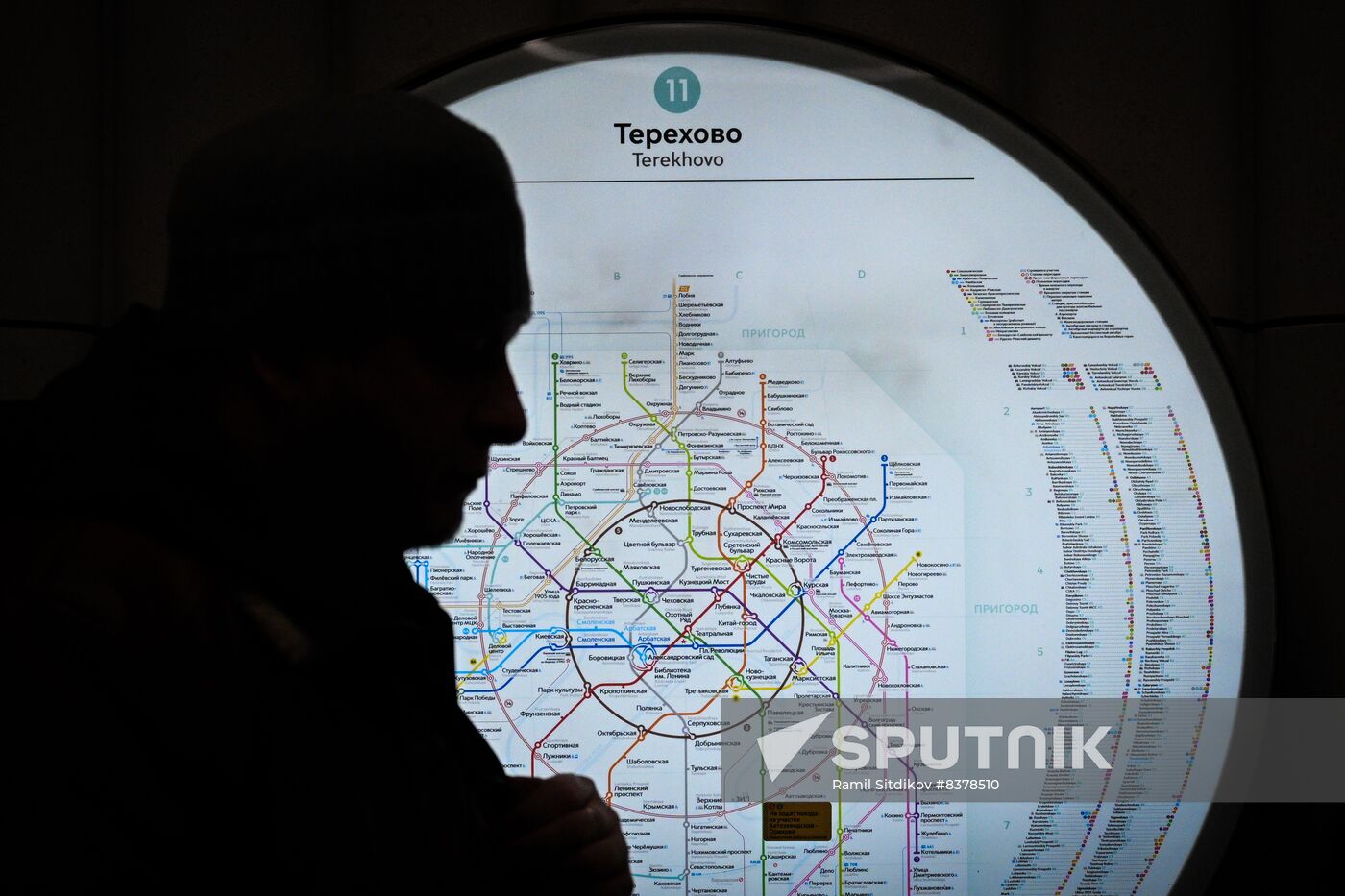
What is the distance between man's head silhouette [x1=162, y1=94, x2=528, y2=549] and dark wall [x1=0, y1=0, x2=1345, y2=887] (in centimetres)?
64

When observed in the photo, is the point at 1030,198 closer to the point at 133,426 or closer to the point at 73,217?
the point at 133,426

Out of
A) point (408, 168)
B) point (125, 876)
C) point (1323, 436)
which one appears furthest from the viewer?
point (1323, 436)

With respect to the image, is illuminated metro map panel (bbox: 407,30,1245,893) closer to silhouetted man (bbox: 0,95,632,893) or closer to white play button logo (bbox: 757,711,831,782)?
white play button logo (bbox: 757,711,831,782)

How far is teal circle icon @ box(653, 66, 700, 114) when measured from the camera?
96cm

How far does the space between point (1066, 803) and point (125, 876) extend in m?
0.77

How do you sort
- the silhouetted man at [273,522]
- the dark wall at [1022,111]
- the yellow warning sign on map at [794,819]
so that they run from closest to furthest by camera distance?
the silhouetted man at [273,522] → the yellow warning sign on map at [794,819] → the dark wall at [1022,111]

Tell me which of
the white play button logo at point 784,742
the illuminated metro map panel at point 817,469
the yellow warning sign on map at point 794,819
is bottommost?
the yellow warning sign on map at point 794,819

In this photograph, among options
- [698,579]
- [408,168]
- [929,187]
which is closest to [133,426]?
[408,168]

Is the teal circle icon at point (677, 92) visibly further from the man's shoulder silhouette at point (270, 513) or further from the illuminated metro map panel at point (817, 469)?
the man's shoulder silhouette at point (270, 513)

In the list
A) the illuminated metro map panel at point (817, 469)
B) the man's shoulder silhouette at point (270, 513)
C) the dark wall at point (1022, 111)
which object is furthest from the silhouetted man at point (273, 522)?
the dark wall at point (1022, 111)

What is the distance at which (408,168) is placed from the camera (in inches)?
22.0

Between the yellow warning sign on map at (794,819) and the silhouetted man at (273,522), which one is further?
the yellow warning sign on map at (794,819)

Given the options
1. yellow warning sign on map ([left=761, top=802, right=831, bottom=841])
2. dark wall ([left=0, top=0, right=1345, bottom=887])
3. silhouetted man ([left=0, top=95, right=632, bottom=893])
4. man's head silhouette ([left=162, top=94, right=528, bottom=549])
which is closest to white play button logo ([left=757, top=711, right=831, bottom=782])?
yellow warning sign on map ([left=761, top=802, right=831, bottom=841])

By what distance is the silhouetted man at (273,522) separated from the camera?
1.52 ft
